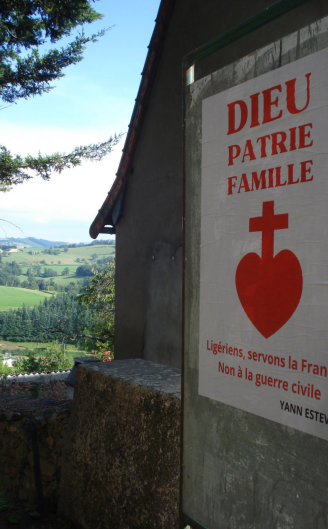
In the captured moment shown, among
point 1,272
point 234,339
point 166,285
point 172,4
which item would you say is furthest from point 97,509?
point 1,272

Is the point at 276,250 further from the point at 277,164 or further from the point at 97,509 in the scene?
the point at 97,509

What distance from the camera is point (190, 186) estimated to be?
1.89 m

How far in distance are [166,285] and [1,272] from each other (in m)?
123

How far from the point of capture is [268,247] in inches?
60.6

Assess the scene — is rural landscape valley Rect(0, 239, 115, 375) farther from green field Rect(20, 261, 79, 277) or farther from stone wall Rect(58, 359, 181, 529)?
stone wall Rect(58, 359, 181, 529)

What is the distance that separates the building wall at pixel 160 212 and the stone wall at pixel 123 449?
11.4 feet

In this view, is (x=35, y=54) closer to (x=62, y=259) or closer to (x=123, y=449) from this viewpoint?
(x=123, y=449)

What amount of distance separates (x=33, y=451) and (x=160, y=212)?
4.25 m

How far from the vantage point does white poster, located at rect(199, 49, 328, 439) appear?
55.0 inches

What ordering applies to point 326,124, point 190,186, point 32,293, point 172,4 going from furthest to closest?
point 32,293, point 172,4, point 190,186, point 326,124

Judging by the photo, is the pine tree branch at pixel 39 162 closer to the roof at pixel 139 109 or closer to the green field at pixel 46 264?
the roof at pixel 139 109

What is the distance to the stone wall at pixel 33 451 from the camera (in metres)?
3.85

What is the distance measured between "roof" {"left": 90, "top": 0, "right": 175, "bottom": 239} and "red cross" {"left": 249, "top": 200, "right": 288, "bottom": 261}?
6.46 meters

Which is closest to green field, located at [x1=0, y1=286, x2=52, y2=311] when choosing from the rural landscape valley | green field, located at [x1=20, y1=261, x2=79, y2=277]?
the rural landscape valley
